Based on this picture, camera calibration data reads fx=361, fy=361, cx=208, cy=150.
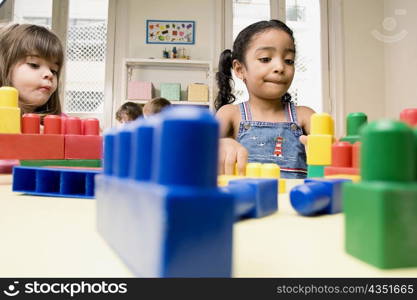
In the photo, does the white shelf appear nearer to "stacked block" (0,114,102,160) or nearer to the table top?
"stacked block" (0,114,102,160)

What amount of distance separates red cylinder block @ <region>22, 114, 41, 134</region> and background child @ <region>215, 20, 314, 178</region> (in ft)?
1.85

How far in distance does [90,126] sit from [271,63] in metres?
0.63

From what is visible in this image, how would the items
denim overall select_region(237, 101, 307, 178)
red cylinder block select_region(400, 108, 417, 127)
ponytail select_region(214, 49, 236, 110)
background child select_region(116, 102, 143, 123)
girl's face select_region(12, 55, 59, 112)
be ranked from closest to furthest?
red cylinder block select_region(400, 108, 417, 127)
girl's face select_region(12, 55, 59, 112)
denim overall select_region(237, 101, 307, 178)
ponytail select_region(214, 49, 236, 110)
background child select_region(116, 102, 143, 123)

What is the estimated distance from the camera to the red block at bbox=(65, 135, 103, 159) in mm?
630

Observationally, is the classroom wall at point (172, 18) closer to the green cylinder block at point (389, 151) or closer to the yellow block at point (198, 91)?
the yellow block at point (198, 91)

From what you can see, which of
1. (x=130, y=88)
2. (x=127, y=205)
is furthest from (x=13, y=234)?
(x=130, y=88)

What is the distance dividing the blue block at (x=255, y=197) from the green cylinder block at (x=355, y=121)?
0.34 metres

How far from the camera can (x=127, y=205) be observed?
8.1 inches

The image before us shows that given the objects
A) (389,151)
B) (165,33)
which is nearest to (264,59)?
(389,151)

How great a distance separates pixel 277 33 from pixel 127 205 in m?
1.03

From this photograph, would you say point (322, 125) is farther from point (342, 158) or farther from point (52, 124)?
point (52, 124)

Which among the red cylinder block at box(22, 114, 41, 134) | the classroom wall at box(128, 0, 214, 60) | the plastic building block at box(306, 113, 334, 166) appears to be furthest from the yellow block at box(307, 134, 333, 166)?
the classroom wall at box(128, 0, 214, 60)

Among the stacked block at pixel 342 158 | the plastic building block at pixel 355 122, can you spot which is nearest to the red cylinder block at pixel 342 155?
the stacked block at pixel 342 158

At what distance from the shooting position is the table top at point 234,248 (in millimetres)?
190
